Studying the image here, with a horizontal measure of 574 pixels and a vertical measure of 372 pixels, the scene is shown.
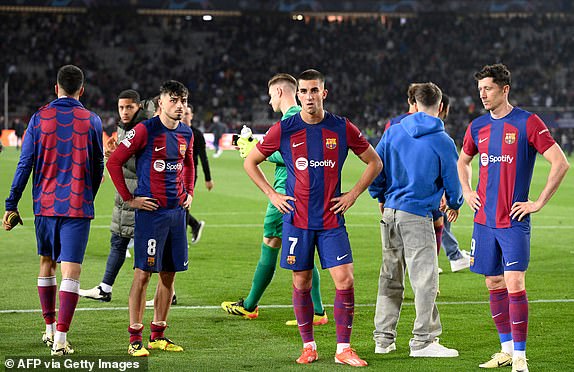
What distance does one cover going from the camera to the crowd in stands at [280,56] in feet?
182

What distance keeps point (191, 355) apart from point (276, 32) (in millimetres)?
55822

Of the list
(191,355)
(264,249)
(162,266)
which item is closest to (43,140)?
(162,266)

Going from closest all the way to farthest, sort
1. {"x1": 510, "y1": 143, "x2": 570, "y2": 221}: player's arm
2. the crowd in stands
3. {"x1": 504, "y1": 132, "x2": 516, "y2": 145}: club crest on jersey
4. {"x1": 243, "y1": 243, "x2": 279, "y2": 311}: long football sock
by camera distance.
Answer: {"x1": 510, "y1": 143, "x2": 570, "y2": 221}: player's arm → {"x1": 504, "y1": 132, "x2": 516, "y2": 145}: club crest on jersey → {"x1": 243, "y1": 243, "x2": 279, "y2": 311}: long football sock → the crowd in stands

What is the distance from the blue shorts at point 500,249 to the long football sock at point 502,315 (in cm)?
19

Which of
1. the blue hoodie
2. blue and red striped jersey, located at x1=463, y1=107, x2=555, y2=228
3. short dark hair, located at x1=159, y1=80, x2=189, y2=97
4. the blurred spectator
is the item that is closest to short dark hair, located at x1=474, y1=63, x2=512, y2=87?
blue and red striped jersey, located at x1=463, y1=107, x2=555, y2=228

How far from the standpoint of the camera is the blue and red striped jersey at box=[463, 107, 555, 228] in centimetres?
728

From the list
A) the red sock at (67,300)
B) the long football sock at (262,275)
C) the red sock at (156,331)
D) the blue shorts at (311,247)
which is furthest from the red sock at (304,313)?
the long football sock at (262,275)

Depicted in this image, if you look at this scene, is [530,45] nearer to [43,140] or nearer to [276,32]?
[276,32]

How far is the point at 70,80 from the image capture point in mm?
7781

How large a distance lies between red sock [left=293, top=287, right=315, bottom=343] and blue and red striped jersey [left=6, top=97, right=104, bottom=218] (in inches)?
66.4

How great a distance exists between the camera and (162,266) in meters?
8.02

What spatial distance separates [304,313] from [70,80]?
2472 millimetres

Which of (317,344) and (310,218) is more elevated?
(310,218)

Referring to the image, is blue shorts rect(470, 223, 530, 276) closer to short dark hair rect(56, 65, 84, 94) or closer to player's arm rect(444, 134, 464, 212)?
player's arm rect(444, 134, 464, 212)
